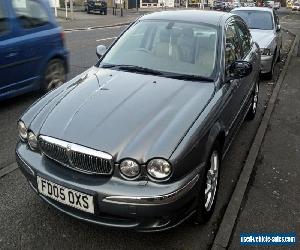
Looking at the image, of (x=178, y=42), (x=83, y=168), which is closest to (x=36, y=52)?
(x=178, y=42)

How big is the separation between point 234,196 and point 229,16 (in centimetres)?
231

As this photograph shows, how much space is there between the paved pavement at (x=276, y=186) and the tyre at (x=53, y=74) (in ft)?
12.2

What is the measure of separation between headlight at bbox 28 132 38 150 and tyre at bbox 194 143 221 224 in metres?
1.44

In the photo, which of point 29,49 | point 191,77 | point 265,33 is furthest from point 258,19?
point 191,77

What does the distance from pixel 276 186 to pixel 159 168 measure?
80.7 inches

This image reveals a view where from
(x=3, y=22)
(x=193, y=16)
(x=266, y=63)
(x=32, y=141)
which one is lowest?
(x=266, y=63)

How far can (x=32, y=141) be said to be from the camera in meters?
3.41

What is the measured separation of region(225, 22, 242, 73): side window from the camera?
4.43m

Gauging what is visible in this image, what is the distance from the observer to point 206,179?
343cm

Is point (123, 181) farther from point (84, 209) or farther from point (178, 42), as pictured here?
point (178, 42)

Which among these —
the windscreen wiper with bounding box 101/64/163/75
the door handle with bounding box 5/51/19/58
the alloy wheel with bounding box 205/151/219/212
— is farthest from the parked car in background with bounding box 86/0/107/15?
the alloy wheel with bounding box 205/151/219/212

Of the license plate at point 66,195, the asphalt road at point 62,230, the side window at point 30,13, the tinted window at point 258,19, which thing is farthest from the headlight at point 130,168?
the tinted window at point 258,19

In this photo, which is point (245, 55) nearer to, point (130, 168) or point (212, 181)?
point (212, 181)

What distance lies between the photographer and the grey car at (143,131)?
2938mm
